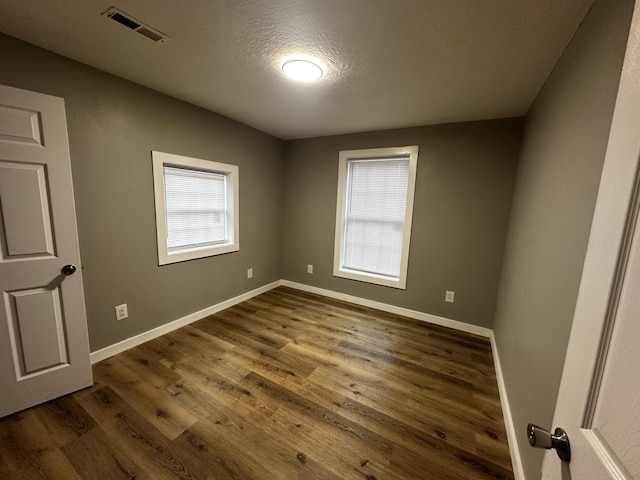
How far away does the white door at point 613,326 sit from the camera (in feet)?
1.31

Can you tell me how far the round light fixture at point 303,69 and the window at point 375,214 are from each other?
1516 mm

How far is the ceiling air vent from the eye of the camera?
1320 mm

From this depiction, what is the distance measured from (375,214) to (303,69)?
6.62ft

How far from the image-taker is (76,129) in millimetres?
1837

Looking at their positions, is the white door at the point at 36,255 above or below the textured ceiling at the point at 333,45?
below

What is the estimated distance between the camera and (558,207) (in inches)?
48.0

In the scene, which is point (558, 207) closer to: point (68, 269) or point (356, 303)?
point (356, 303)

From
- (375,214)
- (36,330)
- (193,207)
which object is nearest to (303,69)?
(193,207)

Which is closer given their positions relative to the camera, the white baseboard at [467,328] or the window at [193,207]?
the white baseboard at [467,328]

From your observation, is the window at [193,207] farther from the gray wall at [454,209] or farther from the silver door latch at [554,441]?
the silver door latch at [554,441]

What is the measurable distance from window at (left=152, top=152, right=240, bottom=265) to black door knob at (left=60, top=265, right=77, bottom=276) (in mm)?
748

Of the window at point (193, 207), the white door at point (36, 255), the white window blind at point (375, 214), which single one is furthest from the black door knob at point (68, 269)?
the white window blind at point (375, 214)

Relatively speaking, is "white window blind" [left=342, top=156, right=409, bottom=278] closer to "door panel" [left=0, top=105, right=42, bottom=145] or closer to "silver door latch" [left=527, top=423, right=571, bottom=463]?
"silver door latch" [left=527, top=423, right=571, bottom=463]

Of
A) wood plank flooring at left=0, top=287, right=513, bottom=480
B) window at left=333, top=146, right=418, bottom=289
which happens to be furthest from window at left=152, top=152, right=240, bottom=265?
window at left=333, top=146, right=418, bottom=289
